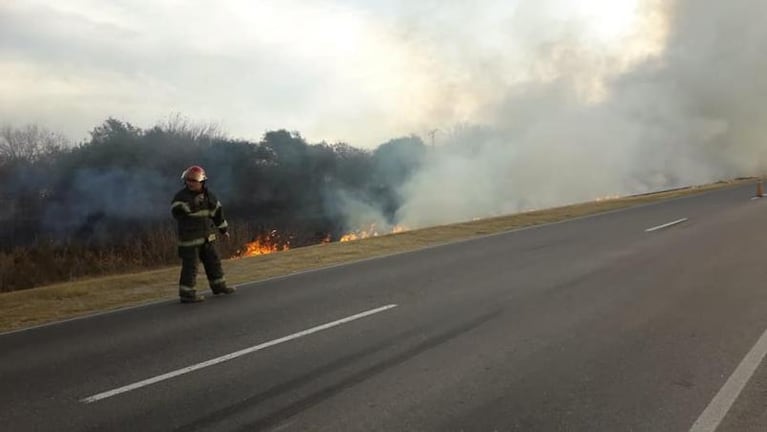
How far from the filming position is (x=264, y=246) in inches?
822

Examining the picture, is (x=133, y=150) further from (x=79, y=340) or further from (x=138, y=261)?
(x=79, y=340)

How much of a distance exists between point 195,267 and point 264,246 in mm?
12664

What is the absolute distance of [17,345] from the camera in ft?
21.0

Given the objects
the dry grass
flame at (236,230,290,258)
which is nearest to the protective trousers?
the dry grass

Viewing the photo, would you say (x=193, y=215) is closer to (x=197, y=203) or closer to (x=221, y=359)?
(x=197, y=203)

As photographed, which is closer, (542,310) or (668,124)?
(542,310)

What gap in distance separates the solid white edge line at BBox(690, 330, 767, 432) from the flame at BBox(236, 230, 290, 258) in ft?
42.2

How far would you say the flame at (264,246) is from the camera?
18583 millimetres

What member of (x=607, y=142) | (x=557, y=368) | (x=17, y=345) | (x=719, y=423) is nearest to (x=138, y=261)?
(x=17, y=345)

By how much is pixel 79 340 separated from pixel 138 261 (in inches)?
431

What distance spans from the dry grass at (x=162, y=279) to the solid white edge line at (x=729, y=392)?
24.0 ft

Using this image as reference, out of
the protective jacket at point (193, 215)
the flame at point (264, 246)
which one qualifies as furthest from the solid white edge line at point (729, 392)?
the flame at point (264, 246)

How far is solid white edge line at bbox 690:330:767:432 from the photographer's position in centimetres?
375

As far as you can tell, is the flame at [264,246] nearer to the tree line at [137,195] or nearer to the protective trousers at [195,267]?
the tree line at [137,195]
